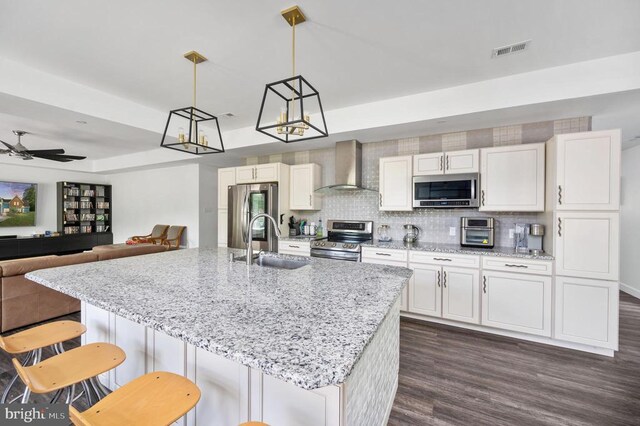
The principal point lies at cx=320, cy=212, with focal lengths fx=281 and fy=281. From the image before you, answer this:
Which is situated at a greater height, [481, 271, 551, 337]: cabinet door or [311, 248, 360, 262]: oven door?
[311, 248, 360, 262]: oven door

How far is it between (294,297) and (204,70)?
8.15 feet

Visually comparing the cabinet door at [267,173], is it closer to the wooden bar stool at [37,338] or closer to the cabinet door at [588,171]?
the wooden bar stool at [37,338]

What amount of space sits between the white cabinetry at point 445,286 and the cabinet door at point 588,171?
41.1 inches

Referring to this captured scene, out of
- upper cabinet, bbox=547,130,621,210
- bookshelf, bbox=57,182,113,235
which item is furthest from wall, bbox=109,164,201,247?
upper cabinet, bbox=547,130,621,210

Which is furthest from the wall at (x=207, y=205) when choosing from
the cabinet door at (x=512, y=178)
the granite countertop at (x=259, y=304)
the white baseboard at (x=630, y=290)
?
the white baseboard at (x=630, y=290)

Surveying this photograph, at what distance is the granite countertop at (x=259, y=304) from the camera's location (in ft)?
2.74

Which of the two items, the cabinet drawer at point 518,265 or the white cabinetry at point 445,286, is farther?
the white cabinetry at point 445,286

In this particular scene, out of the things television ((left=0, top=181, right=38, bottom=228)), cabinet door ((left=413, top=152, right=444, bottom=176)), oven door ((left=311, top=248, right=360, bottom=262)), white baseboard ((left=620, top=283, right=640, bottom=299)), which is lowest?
white baseboard ((left=620, top=283, right=640, bottom=299))

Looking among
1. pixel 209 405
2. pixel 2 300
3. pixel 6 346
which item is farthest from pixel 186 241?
pixel 209 405

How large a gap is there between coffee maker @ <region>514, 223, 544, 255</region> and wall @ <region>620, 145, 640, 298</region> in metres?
2.72

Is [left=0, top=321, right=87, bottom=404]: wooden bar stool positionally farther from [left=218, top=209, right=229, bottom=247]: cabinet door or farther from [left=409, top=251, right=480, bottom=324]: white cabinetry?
[left=218, top=209, right=229, bottom=247]: cabinet door

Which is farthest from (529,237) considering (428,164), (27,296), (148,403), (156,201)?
(156,201)

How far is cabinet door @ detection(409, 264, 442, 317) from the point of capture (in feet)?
10.7

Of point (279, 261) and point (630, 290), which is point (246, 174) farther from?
point (630, 290)
